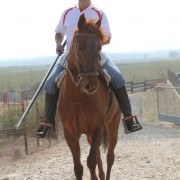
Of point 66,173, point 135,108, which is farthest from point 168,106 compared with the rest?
point 66,173

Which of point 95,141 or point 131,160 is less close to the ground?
point 95,141

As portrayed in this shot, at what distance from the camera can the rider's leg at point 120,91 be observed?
5.75 meters

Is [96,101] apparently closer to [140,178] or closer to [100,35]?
[100,35]

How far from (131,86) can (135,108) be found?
13.3 m

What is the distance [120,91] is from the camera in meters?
5.82

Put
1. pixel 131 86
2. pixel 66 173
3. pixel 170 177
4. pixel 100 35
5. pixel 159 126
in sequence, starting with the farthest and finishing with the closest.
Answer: pixel 131 86 → pixel 159 126 → pixel 66 173 → pixel 170 177 → pixel 100 35

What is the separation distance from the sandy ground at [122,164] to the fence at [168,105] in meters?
5.53

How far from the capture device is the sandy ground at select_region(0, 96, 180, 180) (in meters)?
8.17

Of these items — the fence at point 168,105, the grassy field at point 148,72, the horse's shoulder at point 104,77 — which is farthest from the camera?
the grassy field at point 148,72

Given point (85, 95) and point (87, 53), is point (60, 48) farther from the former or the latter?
point (87, 53)

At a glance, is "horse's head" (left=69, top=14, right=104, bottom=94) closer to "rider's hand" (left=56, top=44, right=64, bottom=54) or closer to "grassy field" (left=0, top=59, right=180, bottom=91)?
"rider's hand" (left=56, top=44, right=64, bottom=54)

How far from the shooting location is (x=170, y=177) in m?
7.72

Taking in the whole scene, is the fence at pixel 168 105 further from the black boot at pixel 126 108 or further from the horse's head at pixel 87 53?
the horse's head at pixel 87 53

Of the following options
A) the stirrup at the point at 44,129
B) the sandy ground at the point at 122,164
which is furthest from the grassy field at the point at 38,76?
the stirrup at the point at 44,129
